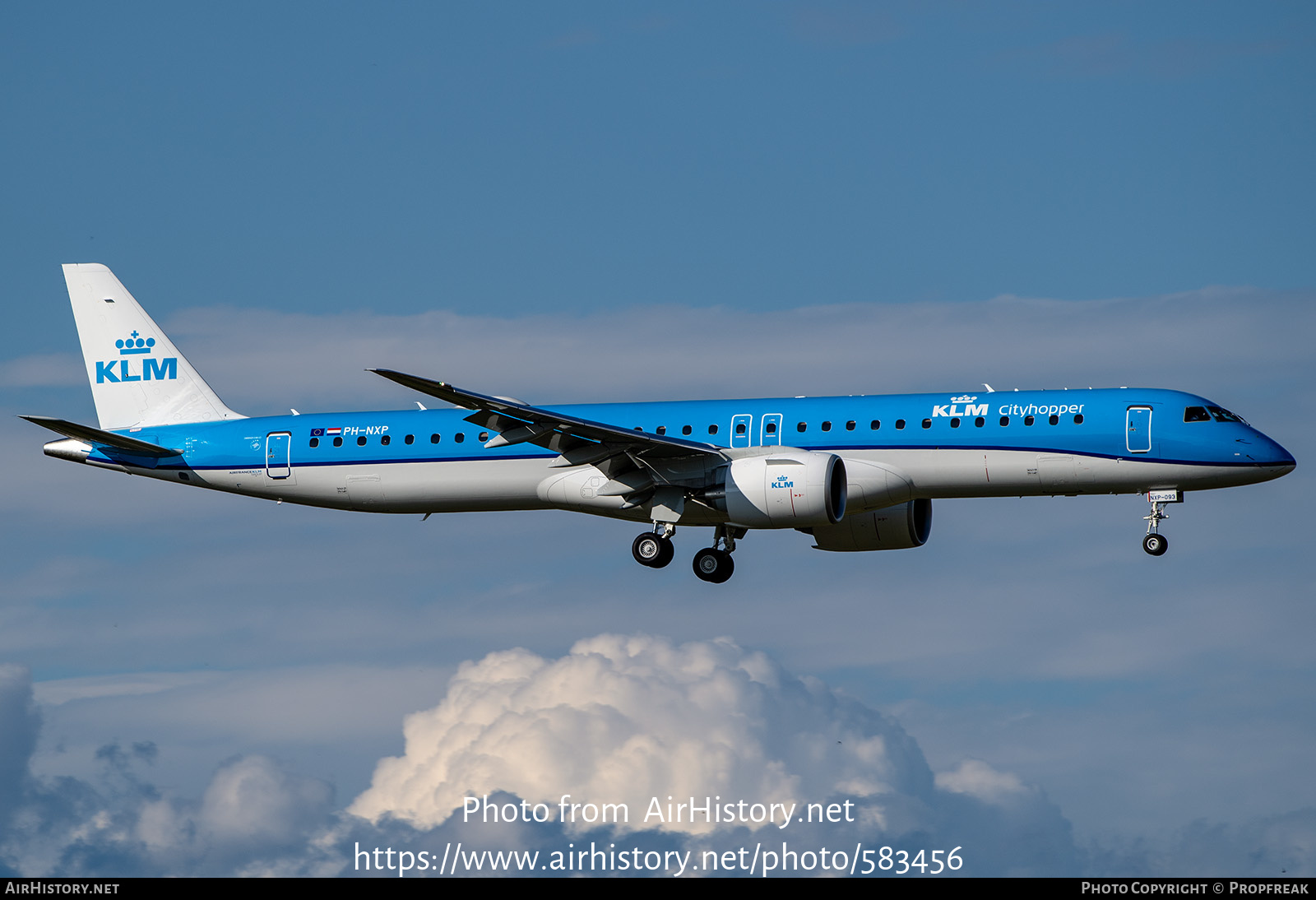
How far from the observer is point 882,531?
57719mm

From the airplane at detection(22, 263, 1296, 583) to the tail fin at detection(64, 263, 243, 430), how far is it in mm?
77

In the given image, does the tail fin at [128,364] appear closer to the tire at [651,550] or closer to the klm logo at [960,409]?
the tire at [651,550]

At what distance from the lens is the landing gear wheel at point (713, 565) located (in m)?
56.7

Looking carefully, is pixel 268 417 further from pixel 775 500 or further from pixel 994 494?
pixel 994 494

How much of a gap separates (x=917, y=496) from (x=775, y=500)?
434 centimetres

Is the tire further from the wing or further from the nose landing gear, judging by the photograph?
the nose landing gear

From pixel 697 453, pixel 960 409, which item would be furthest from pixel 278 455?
pixel 960 409

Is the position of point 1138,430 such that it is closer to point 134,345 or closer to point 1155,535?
point 1155,535

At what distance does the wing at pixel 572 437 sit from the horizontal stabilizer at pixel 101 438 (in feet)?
40.1

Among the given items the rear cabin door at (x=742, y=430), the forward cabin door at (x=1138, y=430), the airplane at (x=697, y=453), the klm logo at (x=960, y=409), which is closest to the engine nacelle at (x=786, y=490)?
the airplane at (x=697, y=453)

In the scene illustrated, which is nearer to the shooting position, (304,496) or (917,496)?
(917,496)

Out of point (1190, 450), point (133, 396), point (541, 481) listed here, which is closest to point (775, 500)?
point (541, 481)
